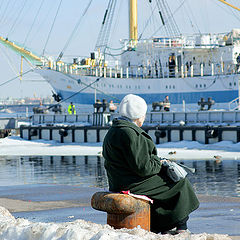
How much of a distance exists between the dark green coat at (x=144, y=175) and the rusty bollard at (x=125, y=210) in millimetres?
148

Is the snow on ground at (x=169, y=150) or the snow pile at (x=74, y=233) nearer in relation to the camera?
the snow pile at (x=74, y=233)

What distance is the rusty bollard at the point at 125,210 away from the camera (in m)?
5.27

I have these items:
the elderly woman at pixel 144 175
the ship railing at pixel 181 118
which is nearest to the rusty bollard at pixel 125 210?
the elderly woman at pixel 144 175

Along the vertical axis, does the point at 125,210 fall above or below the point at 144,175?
below

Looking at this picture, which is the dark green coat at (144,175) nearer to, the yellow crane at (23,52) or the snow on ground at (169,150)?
the snow on ground at (169,150)

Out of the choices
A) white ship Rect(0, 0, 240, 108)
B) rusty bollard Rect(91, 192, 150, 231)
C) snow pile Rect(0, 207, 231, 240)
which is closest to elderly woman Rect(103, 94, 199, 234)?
rusty bollard Rect(91, 192, 150, 231)

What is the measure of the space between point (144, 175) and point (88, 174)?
1086cm

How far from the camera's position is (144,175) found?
5371 mm

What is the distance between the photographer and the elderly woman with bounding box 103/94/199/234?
5.30 meters

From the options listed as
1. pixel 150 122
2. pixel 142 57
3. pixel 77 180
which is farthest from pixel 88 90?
pixel 77 180

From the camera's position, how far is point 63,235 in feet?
15.4

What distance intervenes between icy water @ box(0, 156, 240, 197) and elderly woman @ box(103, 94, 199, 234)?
5741 mm

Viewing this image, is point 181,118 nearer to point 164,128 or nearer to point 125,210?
point 164,128

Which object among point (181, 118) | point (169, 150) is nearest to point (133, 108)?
point (169, 150)
